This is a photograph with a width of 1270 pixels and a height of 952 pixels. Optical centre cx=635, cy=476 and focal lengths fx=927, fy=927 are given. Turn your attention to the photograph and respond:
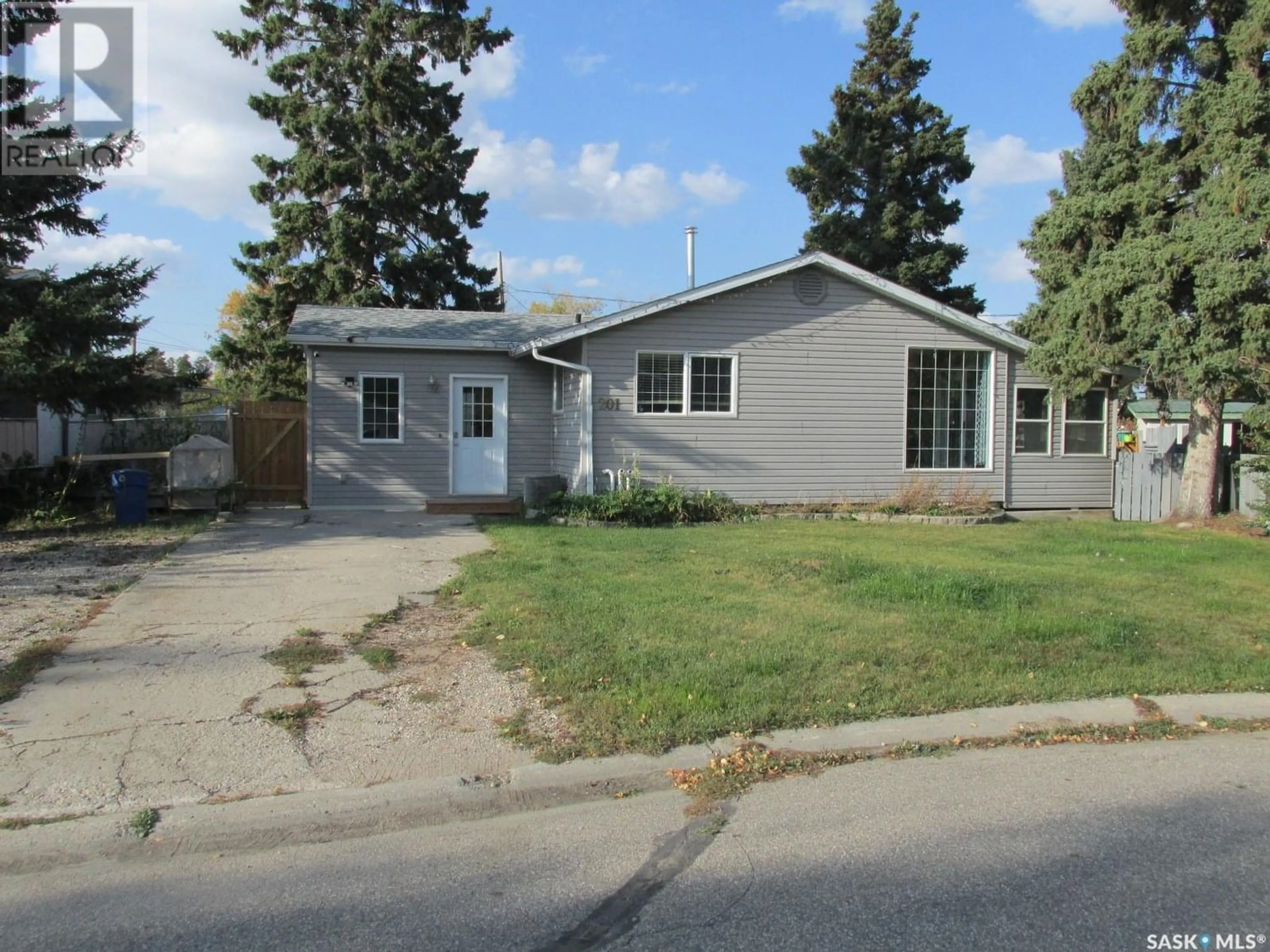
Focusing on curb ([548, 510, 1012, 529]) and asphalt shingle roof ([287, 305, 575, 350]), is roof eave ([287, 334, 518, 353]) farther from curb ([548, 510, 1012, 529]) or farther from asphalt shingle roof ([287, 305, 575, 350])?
curb ([548, 510, 1012, 529])

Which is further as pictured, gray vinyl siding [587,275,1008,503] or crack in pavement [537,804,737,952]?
gray vinyl siding [587,275,1008,503]

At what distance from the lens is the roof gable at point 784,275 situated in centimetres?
1514

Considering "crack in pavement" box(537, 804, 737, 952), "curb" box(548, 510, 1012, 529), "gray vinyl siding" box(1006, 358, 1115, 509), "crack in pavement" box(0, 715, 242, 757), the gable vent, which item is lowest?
"crack in pavement" box(537, 804, 737, 952)

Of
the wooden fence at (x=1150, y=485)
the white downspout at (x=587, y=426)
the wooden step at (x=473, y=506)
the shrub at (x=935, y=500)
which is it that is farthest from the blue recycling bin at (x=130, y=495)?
the wooden fence at (x=1150, y=485)

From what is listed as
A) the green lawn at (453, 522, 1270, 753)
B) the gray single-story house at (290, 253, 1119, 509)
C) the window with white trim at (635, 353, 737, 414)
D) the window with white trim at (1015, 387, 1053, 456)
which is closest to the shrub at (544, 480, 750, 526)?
the gray single-story house at (290, 253, 1119, 509)

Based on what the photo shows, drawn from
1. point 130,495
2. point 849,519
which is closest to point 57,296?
point 130,495

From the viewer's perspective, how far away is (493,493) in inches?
666

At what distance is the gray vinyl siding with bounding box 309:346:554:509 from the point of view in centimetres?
1609

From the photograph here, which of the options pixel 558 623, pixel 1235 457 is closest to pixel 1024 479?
pixel 1235 457

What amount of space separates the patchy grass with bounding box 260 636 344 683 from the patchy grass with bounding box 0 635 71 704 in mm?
1408

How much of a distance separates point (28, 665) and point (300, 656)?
177 centimetres

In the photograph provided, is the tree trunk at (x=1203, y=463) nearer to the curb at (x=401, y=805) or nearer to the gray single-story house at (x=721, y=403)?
the gray single-story house at (x=721, y=403)

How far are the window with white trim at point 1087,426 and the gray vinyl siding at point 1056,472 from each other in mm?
65

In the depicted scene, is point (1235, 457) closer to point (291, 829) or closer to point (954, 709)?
point (954, 709)
